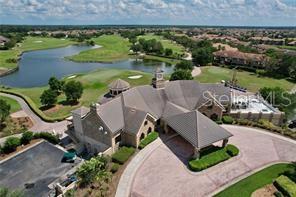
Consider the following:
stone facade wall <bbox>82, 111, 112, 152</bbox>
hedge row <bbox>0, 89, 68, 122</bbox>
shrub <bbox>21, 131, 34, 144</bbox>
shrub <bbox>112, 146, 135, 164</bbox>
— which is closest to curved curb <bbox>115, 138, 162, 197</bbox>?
shrub <bbox>112, 146, 135, 164</bbox>

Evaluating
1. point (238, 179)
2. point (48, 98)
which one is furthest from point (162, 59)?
point (238, 179)

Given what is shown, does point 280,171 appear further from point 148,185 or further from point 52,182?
point 52,182

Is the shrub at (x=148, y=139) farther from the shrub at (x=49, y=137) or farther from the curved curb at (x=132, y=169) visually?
the shrub at (x=49, y=137)

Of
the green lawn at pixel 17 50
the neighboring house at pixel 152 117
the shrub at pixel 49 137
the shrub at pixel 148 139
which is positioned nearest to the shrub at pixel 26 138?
the shrub at pixel 49 137

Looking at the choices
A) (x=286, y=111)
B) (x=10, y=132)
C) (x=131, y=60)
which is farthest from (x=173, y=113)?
(x=131, y=60)

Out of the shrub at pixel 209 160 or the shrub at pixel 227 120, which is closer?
the shrub at pixel 209 160

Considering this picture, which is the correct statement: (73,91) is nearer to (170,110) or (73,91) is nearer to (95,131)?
(95,131)
